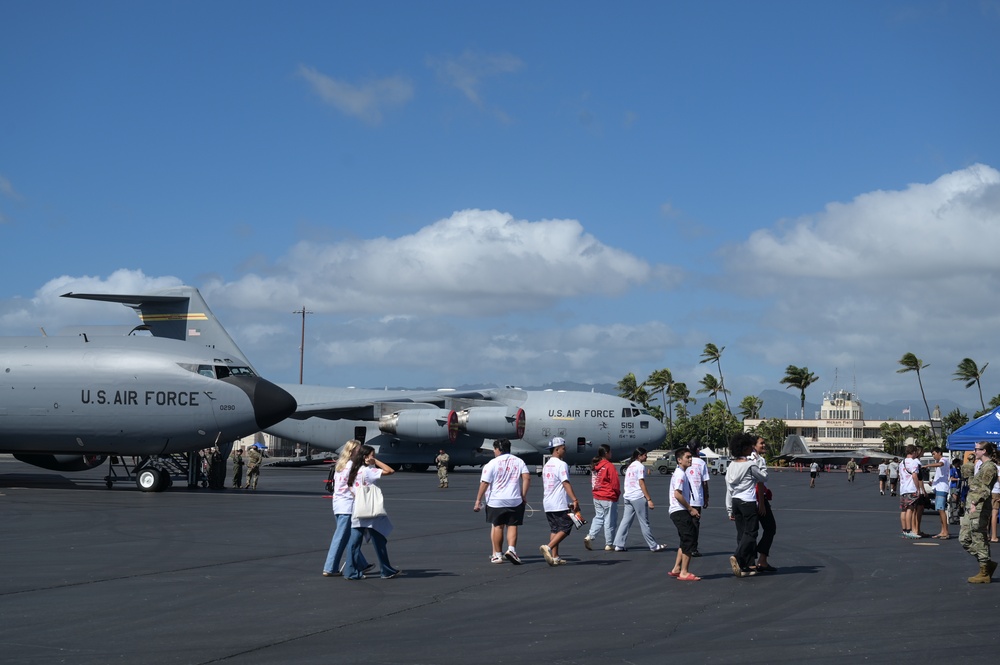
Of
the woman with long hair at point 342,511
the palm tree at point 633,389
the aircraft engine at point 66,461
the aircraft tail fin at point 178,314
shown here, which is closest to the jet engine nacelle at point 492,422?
the aircraft tail fin at point 178,314

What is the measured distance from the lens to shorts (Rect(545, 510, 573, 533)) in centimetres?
1461

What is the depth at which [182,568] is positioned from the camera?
13438 mm

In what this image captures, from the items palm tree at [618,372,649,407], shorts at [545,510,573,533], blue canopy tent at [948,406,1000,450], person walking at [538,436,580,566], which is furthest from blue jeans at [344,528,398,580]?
palm tree at [618,372,649,407]

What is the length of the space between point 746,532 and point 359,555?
4961 mm

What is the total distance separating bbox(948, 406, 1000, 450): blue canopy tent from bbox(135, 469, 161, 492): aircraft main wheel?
22.2 meters

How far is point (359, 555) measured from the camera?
12.7 meters

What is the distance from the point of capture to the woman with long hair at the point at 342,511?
1275cm

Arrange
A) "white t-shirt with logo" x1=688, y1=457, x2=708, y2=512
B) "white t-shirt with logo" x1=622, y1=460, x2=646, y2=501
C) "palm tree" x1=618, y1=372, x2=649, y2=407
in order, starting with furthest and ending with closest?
"palm tree" x1=618, y1=372, x2=649, y2=407 < "white t-shirt with logo" x1=622, y1=460, x2=646, y2=501 < "white t-shirt with logo" x1=688, y1=457, x2=708, y2=512

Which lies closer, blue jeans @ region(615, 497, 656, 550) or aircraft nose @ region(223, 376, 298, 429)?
blue jeans @ region(615, 497, 656, 550)

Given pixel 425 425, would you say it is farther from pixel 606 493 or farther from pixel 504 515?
pixel 504 515

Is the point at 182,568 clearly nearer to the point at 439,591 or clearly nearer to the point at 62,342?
the point at 439,591

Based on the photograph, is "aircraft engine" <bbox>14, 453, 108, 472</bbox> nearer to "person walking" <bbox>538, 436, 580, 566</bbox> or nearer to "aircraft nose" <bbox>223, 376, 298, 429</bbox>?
"aircraft nose" <bbox>223, 376, 298, 429</bbox>

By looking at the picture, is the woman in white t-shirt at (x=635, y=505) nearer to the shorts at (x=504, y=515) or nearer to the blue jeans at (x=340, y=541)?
the shorts at (x=504, y=515)

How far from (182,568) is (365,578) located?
2.56m
